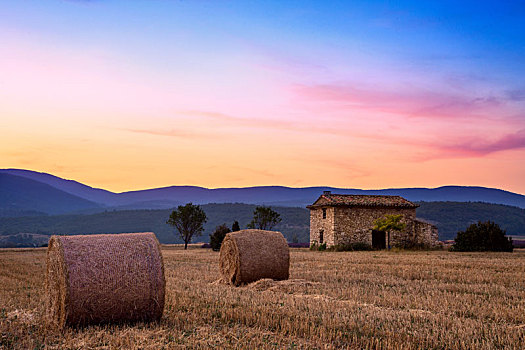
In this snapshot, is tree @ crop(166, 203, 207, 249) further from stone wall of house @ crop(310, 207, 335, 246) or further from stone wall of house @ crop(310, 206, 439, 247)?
stone wall of house @ crop(310, 206, 439, 247)

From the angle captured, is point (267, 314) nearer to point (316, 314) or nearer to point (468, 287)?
point (316, 314)

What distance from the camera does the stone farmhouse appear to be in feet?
136

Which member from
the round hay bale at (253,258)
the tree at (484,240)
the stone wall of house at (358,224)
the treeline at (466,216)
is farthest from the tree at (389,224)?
the treeline at (466,216)

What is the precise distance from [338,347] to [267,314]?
2.43 m

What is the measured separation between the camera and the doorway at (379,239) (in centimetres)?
4262

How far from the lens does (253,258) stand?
16.2 metres

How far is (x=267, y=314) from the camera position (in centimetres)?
980

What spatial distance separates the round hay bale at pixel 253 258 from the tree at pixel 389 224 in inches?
993

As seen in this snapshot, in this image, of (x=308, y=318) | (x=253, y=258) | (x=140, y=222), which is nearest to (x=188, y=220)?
(x=253, y=258)

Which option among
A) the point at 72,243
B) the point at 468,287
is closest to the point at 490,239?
the point at 468,287

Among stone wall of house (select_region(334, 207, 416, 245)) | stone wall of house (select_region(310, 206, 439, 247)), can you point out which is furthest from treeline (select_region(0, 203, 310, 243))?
stone wall of house (select_region(334, 207, 416, 245))

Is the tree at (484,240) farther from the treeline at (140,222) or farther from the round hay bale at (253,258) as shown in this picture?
the treeline at (140,222)

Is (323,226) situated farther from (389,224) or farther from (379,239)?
(389,224)

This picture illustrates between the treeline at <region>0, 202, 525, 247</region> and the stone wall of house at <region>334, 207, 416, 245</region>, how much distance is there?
5181 centimetres
